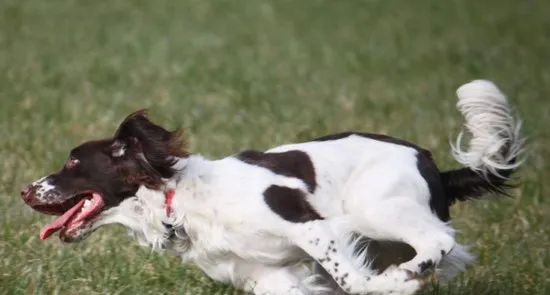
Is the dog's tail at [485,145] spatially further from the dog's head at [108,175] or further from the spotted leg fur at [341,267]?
the dog's head at [108,175]

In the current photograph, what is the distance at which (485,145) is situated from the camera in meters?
5.28

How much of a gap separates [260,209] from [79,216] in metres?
0.76

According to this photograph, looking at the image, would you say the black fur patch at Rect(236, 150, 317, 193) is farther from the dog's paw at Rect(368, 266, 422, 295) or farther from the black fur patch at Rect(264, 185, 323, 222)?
the dog's paw at Rect(368, 266, 422, 295)

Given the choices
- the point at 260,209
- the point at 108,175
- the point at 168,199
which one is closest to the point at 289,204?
the point at 260,209

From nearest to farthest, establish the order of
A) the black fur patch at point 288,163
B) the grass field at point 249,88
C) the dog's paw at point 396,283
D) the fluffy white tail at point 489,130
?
the dog's paw at point 396,283 → the black fur patch at point 288,163 → the fluffy white tail at point 489,130 → the grass field at point 249,88

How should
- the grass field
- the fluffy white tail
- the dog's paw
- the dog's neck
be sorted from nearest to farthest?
the dog's paw < the dog's neck < the fluffy white tail < the grass field

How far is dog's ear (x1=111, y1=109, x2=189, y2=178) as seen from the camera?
15.9 ft

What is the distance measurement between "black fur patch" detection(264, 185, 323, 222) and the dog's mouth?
70 cm

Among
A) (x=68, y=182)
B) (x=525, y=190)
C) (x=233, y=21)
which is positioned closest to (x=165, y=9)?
(x=233, y=21)

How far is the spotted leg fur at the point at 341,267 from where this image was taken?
15.6ft

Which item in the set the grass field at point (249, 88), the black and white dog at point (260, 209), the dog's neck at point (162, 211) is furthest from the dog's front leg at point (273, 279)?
the grass field at point (249, 88)

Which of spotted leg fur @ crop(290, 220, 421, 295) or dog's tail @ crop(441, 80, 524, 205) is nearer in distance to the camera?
spotted leg fur @ crop(290, 220, 421, 295)

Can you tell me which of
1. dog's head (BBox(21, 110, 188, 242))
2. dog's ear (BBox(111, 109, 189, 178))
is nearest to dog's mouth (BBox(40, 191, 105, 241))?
dog's head (BBox(21, 110, 188, 242))

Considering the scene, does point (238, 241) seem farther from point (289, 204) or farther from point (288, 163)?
point (288, 163)
